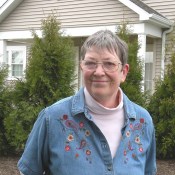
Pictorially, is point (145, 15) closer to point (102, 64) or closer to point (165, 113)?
point (165, 113)

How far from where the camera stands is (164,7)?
36.1 ft

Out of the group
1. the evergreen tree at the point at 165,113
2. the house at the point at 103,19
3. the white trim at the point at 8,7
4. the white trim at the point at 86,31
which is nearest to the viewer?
the evergreen tree at the point at 165,113

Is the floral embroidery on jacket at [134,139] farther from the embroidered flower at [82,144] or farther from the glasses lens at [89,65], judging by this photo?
the glasses lens at [89,65]

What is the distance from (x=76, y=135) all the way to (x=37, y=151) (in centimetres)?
24

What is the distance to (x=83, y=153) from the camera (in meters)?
1.76

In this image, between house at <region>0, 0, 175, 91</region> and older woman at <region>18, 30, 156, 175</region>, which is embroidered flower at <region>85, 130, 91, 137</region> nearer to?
older woman at <region>18, 30, 156, 175</region>

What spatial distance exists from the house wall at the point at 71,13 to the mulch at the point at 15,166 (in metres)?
4.56

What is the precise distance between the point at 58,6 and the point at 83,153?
422 inches

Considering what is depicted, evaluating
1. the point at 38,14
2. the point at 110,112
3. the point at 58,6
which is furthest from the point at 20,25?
the point at 110,112

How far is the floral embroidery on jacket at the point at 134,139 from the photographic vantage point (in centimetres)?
186

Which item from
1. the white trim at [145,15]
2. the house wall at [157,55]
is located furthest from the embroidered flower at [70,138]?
the house wall at [157,55]

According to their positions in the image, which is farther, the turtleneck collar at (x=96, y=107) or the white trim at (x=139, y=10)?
the white trim at (x=139, y=10)

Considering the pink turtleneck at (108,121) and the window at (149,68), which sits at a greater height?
the window at (149,68)

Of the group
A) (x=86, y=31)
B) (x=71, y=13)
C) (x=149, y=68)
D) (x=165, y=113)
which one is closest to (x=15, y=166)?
(x=165, y=113)
